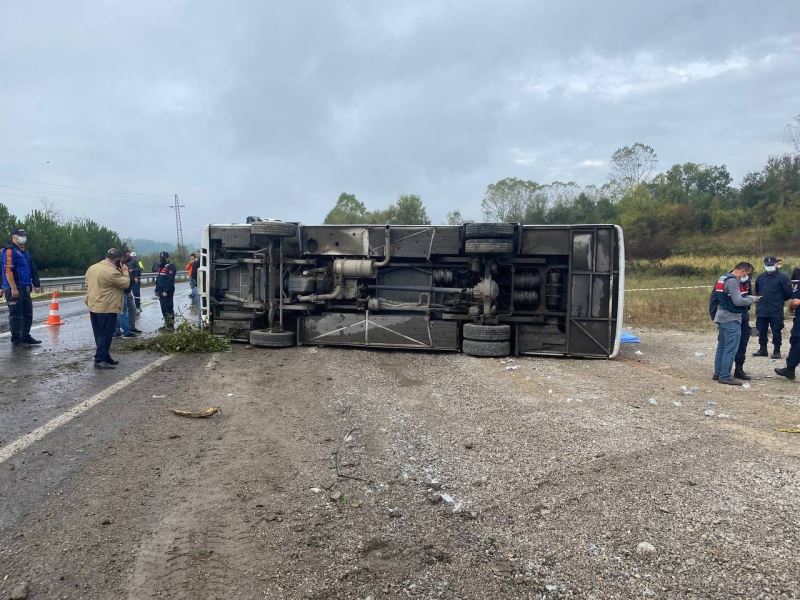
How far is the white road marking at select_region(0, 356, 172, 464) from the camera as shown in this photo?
4.28m

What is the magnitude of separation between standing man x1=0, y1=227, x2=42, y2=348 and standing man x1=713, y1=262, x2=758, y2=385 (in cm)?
1083

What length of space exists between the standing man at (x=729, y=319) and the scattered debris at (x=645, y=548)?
5063 mm

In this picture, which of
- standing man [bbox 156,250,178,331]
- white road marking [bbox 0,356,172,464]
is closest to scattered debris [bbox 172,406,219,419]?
white road marking [bbox 0,356,172,464]

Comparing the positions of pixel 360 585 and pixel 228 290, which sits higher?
pixel 228 290

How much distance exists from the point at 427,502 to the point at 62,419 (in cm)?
374

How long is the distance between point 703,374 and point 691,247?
118 feet

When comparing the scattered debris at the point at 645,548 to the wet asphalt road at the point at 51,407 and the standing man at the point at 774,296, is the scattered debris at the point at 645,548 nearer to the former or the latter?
the wet asphalt road at the point at 51,407

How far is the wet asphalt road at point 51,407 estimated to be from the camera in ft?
12.0

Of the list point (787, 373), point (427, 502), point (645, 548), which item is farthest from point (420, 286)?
point (645, 548)

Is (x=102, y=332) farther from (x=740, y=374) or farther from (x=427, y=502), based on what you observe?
(x=740, y=374)

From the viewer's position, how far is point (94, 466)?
13.0ft

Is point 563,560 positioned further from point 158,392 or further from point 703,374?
point 703,374

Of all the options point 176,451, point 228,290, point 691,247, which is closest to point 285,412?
point 176,451

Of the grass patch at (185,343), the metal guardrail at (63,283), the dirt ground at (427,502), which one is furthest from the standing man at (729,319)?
the metal guardrail at (63,283)
